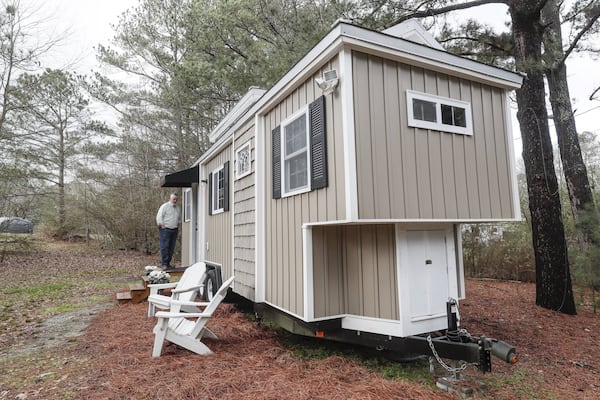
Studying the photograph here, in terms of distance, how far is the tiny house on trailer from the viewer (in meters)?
3.00

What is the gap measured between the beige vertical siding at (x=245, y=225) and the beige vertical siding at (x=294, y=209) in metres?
0.36

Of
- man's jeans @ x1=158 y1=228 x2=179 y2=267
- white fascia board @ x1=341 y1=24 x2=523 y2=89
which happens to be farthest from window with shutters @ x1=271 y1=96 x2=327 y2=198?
man's jeans @ x1=158 y1=228 x2=179 y2=267

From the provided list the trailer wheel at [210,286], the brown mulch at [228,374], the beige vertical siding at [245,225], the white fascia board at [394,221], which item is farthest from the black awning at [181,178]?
the white fascia board at [394,221]

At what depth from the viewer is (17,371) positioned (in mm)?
3273

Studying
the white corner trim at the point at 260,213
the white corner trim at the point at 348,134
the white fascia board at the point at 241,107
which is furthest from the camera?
the white fascia board at the point at 241,107

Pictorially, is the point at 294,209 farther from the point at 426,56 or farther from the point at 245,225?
the point at 426,56

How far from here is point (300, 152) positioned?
364 centimetres

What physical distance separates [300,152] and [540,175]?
14.1 ft

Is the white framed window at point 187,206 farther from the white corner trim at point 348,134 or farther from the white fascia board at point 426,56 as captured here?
the white fascia board at point 426,56

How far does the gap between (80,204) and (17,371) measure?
12014mm

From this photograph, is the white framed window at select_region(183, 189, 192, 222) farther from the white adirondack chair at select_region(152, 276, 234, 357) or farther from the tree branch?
the tree branch

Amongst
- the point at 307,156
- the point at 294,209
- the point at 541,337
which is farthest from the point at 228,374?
the point at 541,337

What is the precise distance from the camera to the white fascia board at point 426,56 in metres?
2.96

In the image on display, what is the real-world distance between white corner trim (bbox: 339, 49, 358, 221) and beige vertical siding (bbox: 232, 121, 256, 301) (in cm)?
190
